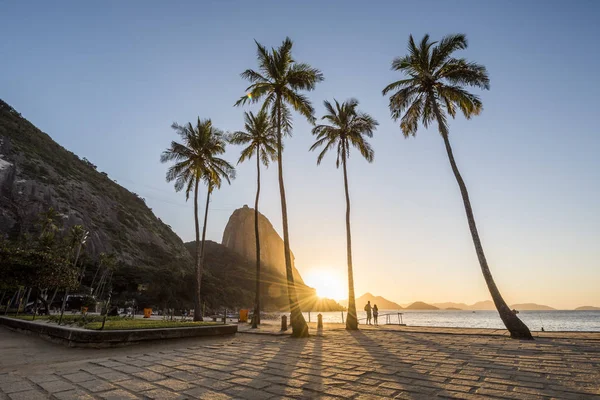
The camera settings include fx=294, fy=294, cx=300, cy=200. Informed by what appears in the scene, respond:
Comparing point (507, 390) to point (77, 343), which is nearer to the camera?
point (507, 390)

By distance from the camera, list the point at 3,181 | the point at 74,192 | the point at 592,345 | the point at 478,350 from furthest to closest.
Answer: the point at 74,192, the point at 3,181, the point at 592,345, the point at 478,350

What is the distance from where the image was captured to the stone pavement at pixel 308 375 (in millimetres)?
3971

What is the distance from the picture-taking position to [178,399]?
3656mm

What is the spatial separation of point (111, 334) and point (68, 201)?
71.0 metres

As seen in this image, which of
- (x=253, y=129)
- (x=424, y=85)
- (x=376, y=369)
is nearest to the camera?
(x=376, y=369)

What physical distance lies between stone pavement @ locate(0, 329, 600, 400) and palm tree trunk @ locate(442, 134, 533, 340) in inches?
131

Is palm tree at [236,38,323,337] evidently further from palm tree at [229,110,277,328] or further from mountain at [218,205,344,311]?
mountain at [218,205,344,311]

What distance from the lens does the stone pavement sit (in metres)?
3.97

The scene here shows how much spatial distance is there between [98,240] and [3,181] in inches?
750

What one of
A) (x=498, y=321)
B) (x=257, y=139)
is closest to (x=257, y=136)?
(x=257, y=139)

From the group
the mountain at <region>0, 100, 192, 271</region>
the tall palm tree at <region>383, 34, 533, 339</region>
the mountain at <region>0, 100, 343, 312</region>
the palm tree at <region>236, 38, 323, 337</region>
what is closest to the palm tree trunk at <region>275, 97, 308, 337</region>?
the palm tree at <region>236, 38, 323, 337</region>

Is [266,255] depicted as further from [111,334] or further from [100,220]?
[111,334]

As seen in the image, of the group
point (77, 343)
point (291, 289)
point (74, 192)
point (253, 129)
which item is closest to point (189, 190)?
point (253, 129)

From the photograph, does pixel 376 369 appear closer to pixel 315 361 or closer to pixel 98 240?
pixel 315 361
